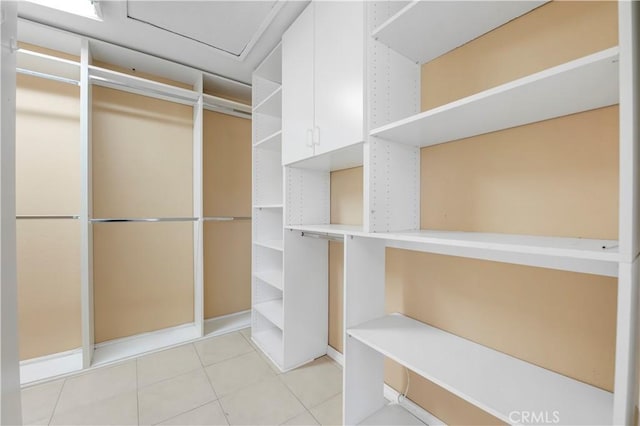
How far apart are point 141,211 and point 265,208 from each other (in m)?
1.13

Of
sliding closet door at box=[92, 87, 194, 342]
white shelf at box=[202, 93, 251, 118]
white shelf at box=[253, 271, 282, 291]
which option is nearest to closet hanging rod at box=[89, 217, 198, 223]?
sliding closet door at box=[92, 87, 194, 342]

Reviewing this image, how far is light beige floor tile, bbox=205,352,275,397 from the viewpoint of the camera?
1748 mm

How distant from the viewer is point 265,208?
2.43m

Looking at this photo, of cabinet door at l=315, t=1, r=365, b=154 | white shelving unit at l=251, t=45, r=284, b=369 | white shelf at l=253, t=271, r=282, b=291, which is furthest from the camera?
white shelving unit at l=251, t=45, r=284, b=369

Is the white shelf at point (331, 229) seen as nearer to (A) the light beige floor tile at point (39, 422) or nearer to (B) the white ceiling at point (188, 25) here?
(B) the white ceiling at point (188, 25)

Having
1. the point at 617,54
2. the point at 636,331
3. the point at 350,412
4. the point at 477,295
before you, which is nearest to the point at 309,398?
the point at 350,412

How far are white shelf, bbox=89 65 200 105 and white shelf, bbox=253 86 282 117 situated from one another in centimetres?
58

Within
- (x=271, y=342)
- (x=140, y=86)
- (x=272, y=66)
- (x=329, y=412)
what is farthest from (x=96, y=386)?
(x=272, y=66)

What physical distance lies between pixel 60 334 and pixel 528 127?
3.34 m

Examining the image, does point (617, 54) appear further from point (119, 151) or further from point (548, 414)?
point (119, 151)

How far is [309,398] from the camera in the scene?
1635 mm

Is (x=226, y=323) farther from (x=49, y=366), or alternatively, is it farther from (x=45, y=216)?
(x=45, y=216)

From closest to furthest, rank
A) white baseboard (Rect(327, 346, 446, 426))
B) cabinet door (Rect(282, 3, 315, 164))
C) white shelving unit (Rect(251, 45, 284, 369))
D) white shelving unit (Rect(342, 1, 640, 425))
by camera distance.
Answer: white shelving unit (Rect(342, 1, 640, 425)), white baseboard (Rect(327, 346, 446, 426)), cabinet door (Rect(282, 3, 315, 164)), white shelving unit (Rect(251, 45, 284, 369))

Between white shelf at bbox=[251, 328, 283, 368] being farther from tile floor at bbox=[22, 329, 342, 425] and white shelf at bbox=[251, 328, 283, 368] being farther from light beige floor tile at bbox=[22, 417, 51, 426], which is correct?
light beige floor tile at bbox=[22, 417, 51, 426]
